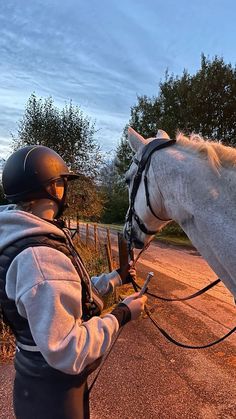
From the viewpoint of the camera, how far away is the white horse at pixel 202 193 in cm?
172

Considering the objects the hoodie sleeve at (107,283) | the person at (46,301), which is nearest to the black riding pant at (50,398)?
the person at (46,301)

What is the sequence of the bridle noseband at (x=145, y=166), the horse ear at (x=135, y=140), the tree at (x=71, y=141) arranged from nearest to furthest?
the bridle noseband at (x=145, y=166) → the horse ear at (x=135, y=140) → the tree at (x=71, y=141)

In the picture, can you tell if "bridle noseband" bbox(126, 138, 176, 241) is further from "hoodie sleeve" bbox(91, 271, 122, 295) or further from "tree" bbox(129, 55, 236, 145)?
"tree" bbox(129, 55, 236, 145)

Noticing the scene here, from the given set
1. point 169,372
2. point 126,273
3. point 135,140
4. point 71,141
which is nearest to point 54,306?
point 126,273

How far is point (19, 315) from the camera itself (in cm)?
167

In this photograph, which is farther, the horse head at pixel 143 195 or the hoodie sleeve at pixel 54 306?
the horse head at pixel 143 195

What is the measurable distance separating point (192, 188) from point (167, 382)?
3.11 metres

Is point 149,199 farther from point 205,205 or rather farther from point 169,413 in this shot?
point 169,413

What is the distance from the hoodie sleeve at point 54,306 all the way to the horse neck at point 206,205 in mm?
652

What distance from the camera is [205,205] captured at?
1786 mm

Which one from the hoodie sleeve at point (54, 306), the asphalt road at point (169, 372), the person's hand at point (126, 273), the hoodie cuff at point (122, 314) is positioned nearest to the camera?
the hoodie sleeve at point (54, 306)

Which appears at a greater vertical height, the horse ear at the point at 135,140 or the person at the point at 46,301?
the horse ear at the point at 135,140

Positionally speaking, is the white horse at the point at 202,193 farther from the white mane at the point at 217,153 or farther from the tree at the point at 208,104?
the tree at the point at 208,104

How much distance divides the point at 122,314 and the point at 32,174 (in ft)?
2.70
